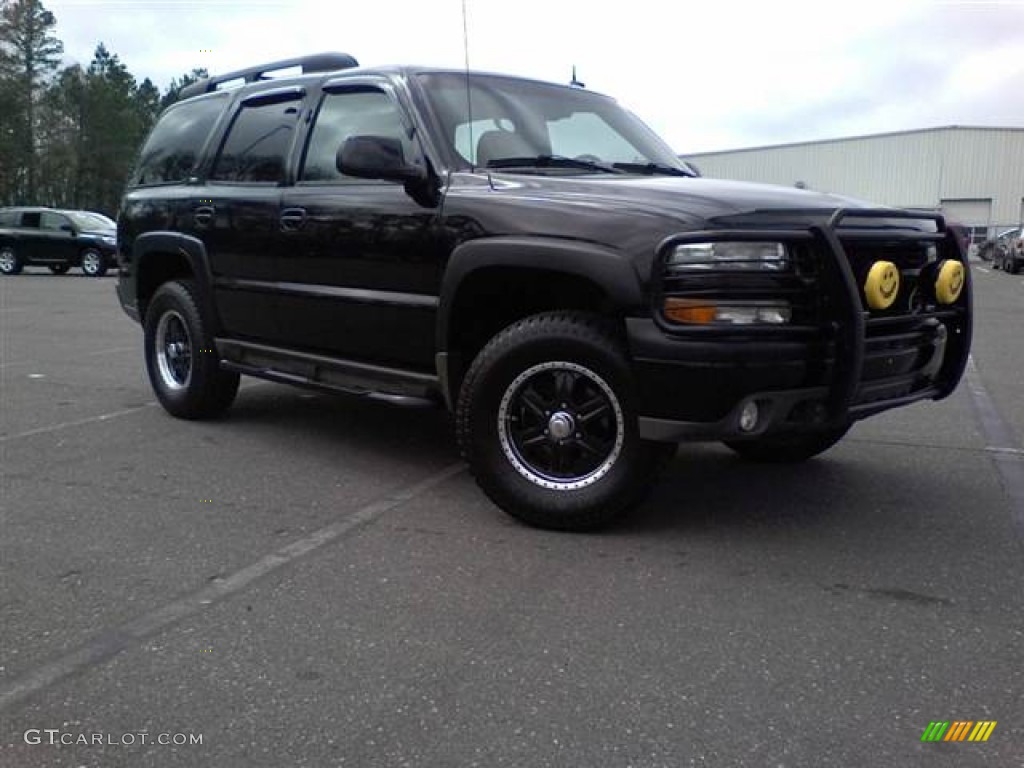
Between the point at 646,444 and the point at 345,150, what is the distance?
5.86 ft

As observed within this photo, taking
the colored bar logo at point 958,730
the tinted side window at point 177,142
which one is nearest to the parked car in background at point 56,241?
the tinted side window at point 177,142

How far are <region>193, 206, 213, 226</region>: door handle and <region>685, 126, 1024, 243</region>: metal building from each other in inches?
1886

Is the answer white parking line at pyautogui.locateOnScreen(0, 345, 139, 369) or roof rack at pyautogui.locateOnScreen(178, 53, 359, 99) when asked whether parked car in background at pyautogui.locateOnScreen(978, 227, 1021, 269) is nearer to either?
white parking line at pyautogui.locateOnScreen(0, 345, 139, 369)

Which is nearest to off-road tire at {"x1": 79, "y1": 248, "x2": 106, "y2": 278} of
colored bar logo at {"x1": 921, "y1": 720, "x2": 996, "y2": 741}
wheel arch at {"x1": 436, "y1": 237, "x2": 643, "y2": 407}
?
wheel arch at {"x1": 436, "y1": 237, "x2": 643, "y2": 407}

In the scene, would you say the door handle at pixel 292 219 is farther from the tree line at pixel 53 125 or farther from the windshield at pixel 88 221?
the tree line at pixel 53 125

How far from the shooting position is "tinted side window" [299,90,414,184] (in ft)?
15.1

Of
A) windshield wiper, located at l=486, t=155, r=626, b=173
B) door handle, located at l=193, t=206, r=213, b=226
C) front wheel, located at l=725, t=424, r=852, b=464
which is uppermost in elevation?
windshield wiper, located at l=486, t=155, r=626, b=173

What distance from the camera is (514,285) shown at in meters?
4.09

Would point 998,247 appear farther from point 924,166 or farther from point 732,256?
point 732,256

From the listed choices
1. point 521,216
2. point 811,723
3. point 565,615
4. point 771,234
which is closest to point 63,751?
point 565,615

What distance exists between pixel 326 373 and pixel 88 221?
21753 mm

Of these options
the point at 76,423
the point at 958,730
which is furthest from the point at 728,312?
the point at 76,423

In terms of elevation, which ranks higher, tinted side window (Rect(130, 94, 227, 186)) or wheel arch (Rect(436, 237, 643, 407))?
tinted side window (Rect(130, 94, 227, 186))

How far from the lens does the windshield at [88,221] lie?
23.7m
